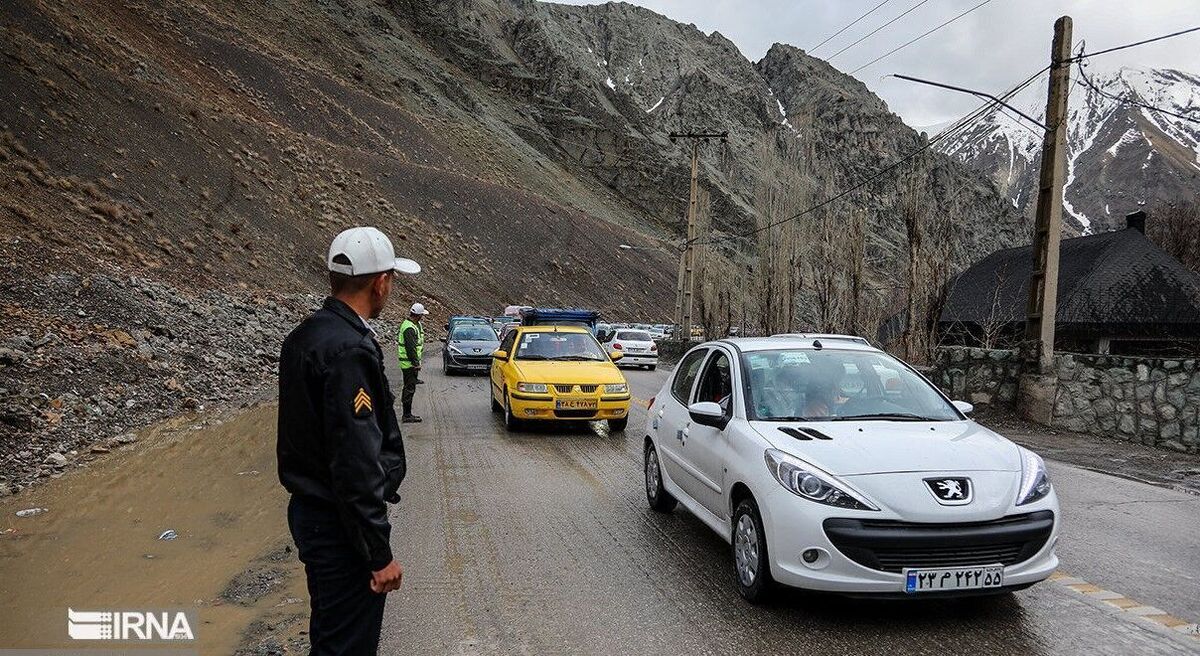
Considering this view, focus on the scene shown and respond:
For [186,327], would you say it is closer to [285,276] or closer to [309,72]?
[285,276]

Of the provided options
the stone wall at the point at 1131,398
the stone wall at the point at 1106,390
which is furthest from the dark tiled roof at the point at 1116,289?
the stone wall at the point at 1131,398

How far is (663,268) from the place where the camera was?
84.7m

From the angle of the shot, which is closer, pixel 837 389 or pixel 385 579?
pixel 385 579

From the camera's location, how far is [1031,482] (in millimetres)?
4801

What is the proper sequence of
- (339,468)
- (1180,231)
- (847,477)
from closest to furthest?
(339,468) → (847,477) → (1180,231)

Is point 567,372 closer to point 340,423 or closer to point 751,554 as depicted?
point 751,554

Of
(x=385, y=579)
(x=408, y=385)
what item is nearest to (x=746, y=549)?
(x=385, y=579)

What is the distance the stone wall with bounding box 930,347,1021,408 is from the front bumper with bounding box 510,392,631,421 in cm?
610

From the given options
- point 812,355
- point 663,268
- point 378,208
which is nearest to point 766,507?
point 812,355

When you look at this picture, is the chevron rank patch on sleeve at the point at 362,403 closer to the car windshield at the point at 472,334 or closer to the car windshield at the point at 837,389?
the car windshield at the point at 837,389

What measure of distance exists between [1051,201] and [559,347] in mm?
8392

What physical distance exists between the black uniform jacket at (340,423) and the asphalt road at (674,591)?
175cm

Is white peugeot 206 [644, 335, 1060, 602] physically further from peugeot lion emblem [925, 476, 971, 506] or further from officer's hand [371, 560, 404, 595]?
officer's hand [371, 560, 404, 595]

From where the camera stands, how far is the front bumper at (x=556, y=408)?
12.3 m
